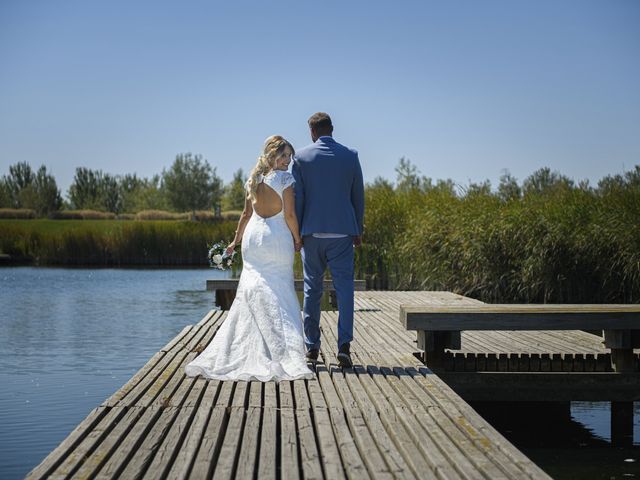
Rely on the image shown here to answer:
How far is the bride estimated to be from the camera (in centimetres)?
641

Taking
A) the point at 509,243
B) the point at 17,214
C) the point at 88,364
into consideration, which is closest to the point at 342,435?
the point at 88,364

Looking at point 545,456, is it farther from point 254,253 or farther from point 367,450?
point 367,450

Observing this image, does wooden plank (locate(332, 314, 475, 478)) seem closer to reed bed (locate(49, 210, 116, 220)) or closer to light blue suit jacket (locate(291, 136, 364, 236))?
light blue suit jacket (locate(291, 136, 364, 236))

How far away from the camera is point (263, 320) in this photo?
6.60 m

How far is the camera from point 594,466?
725cm

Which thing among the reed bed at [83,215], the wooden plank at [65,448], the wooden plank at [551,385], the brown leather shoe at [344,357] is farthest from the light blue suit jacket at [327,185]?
the reed bed at [83,215]

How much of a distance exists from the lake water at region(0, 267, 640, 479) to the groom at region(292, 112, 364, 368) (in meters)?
2.24

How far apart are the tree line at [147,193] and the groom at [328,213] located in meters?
61.0

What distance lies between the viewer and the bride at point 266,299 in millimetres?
6414

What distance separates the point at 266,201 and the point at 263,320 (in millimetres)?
920

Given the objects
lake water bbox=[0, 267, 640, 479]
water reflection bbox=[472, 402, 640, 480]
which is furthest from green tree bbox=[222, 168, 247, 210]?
water reflection bbox=[472, 402, 640, 480]

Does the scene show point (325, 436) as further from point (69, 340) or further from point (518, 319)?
point (69, 340)

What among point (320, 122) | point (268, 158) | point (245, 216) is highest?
point (320, 122)

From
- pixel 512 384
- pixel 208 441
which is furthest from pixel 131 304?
pixel 208 441
